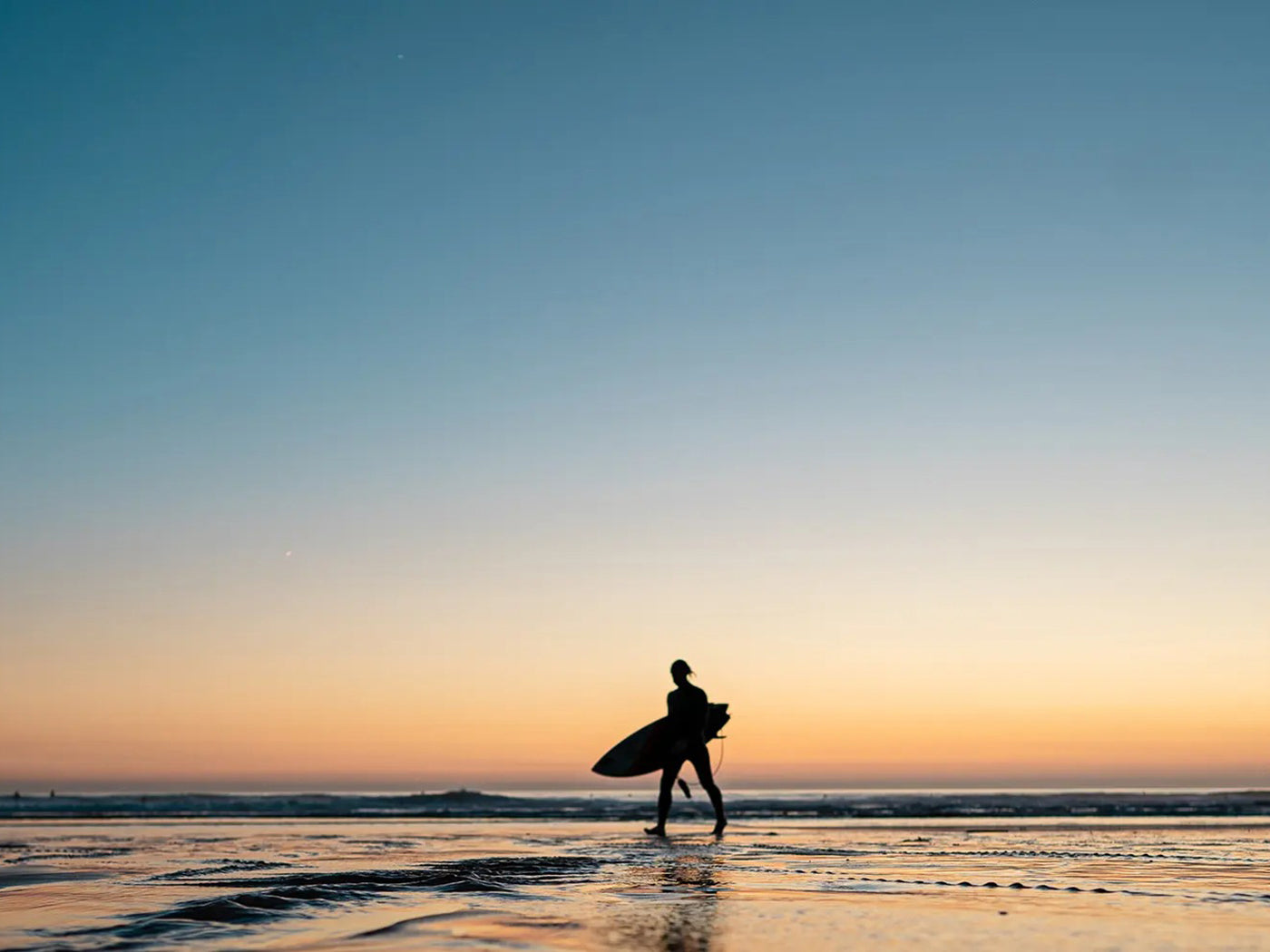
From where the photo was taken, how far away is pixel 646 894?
816 cm

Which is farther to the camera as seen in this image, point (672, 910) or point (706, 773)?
point (706, 773)

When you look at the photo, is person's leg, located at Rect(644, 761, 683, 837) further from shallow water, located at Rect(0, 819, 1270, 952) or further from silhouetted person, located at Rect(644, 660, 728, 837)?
shallow water, located at Rect(0, 819, 1270, 952)

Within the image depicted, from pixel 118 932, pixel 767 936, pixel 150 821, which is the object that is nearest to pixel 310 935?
pixel 118 932

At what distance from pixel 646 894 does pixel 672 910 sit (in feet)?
3.37

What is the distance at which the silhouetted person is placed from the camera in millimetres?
16016

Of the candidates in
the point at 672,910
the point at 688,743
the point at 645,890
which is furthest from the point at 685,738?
the point at 672,910

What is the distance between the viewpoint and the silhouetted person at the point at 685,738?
1602 centimetres

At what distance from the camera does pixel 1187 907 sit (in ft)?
24.5

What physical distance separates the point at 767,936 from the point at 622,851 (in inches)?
274

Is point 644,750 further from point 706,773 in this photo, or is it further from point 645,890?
point 645,890

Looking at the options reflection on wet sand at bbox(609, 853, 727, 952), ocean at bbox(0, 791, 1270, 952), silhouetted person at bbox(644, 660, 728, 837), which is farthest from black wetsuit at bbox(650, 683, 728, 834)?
reflection on wet sand at bbox(609, 853, 727, 952)

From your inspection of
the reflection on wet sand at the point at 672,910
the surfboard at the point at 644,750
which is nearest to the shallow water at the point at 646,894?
the reflection on wet sand at the point at 672,910

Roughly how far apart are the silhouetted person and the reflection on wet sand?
5252 millimetres

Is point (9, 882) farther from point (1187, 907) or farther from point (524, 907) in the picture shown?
point (1187, 907)
